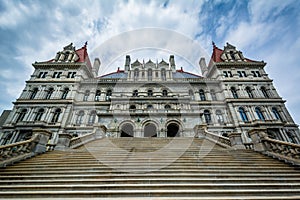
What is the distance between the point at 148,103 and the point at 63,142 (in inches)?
500

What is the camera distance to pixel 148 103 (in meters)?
19.9

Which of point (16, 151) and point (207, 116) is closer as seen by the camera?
point (16, 151)

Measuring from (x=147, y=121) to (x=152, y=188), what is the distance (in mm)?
12775

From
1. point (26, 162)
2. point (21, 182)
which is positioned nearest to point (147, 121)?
point (26, 162)

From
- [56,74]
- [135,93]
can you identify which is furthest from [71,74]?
[135,93]

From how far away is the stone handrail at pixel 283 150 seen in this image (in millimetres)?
5660

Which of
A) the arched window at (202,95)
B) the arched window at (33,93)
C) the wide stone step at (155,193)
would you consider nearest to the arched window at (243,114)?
the arched window at (202,95)

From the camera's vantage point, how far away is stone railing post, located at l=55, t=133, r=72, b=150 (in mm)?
8198

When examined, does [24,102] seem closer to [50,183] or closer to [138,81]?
[138,81]

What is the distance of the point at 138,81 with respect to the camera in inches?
920

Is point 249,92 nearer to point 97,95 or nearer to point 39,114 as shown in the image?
point 97,95

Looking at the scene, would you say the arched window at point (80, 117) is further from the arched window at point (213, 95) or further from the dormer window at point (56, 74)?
the arched window at point (213, 95)

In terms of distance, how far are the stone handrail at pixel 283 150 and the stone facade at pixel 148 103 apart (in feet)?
28.0

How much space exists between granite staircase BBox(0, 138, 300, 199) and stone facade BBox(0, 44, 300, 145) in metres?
10.0
